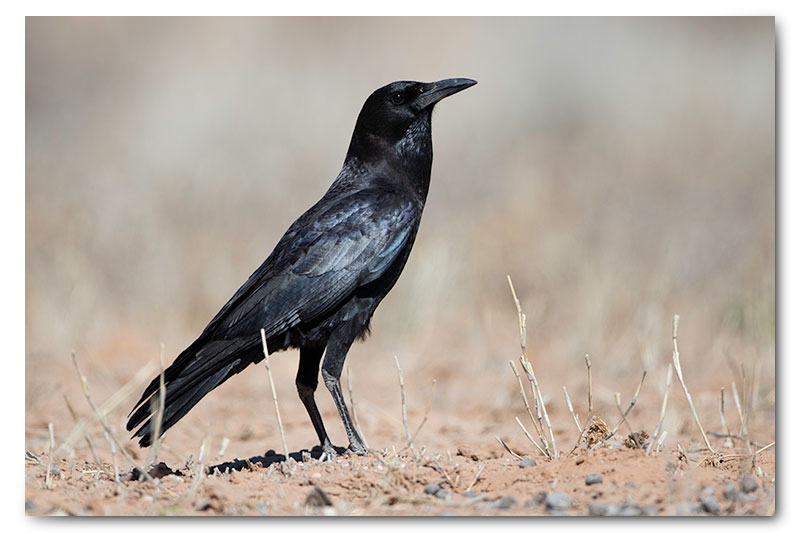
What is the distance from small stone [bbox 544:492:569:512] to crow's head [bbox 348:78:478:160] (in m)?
2.29

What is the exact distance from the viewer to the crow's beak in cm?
515

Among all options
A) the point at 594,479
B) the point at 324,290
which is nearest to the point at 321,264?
the point at 324,290

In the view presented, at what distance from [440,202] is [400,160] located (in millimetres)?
4144

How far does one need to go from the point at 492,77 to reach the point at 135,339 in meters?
3.87

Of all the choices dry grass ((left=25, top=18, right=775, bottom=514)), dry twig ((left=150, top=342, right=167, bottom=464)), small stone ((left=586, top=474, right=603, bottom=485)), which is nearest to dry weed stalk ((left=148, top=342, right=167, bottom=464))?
dry twig ((left=150, top=342, right=167, bottom=464))

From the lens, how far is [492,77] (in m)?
8.70

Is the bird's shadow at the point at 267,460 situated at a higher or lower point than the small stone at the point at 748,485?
lower

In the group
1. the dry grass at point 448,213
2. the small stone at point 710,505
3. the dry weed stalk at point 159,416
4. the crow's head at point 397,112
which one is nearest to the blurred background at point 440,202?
the dry grass at point 448,213

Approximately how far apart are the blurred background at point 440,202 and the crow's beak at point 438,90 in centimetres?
116

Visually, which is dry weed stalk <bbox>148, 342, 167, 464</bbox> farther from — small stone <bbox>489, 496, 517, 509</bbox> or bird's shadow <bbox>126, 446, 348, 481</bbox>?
small stone <bbox>489, 496, 517, 509</bbox>

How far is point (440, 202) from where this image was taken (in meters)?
9.34

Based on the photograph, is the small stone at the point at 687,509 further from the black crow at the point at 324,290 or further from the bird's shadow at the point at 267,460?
the bird's shadow at the point at 267,460

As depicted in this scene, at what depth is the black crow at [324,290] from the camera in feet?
14.5

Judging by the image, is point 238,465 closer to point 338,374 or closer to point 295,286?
point 338,374
